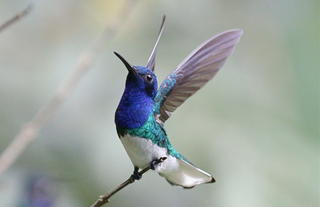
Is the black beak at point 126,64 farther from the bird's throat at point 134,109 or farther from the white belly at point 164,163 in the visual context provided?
the white belly at point 164,163

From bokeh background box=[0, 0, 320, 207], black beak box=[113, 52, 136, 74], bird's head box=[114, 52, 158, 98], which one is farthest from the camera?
bokeh background box=[0, 0, 320, 207]

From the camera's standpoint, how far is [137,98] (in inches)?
89.5

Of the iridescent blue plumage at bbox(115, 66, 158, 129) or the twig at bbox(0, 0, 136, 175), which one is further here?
the iridescent blue plumage at bbox(115, 66, 158, 129)

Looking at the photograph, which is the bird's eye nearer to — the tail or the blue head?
the blue head

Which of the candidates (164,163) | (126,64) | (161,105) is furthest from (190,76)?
(126,64)

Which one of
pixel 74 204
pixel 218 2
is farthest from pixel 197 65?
pixel 218 2

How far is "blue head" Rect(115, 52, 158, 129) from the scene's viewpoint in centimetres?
222

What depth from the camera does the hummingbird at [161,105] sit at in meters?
2.18

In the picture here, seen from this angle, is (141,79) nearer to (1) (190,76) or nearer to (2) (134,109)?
(2) (134,109)

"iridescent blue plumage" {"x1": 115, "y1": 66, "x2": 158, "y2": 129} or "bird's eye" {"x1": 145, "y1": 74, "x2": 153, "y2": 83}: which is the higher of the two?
"bird's eye" {"x1": 145, "y1": 74, "x2": 153, "y2": 83}

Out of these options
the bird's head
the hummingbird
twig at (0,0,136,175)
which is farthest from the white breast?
twig at (0,0,136,175)

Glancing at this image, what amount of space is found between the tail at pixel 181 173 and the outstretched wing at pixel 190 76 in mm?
157

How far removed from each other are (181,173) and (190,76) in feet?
1.19

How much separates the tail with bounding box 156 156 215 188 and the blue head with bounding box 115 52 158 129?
6.9 inches
